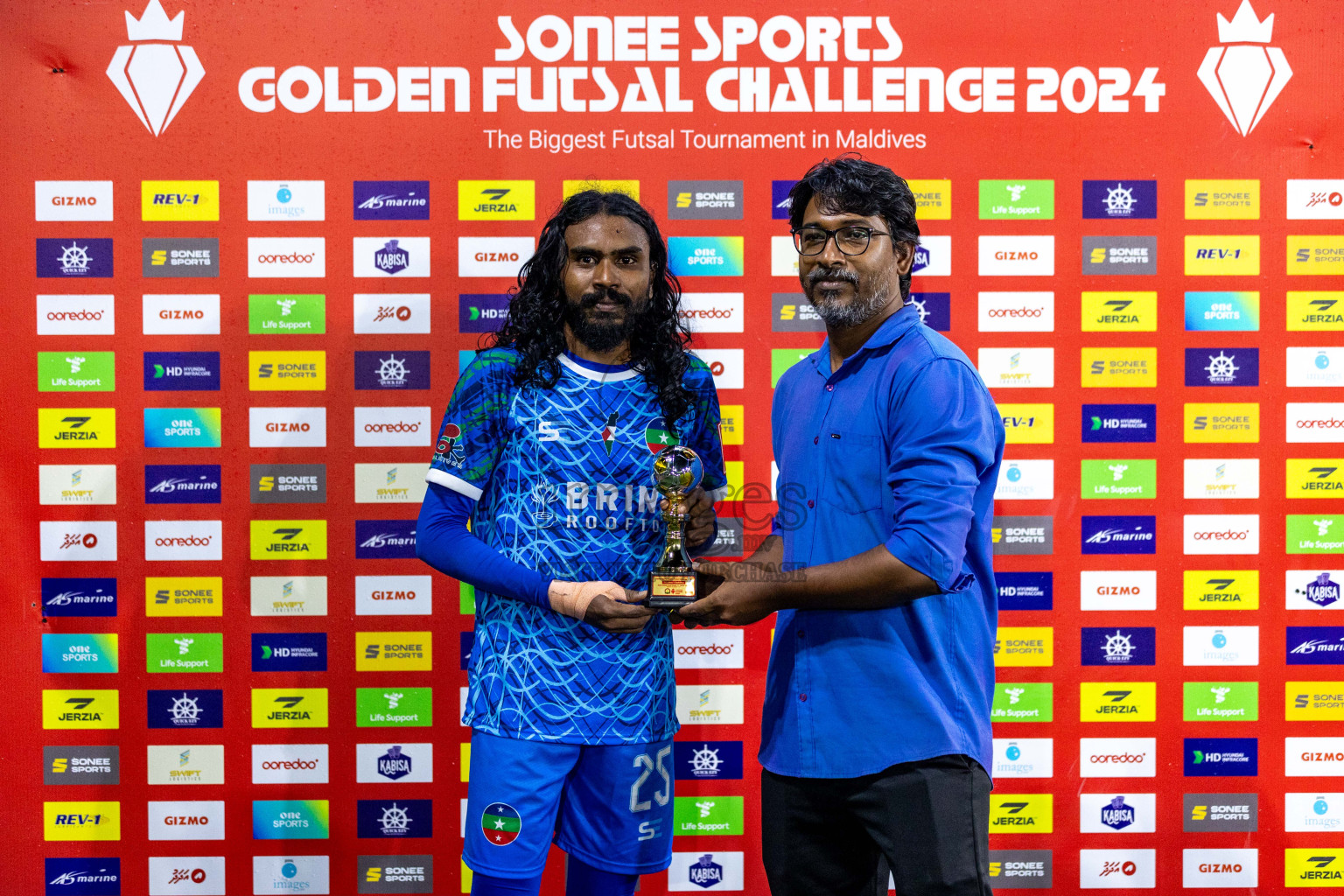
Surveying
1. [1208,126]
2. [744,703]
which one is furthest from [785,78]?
[744,703]

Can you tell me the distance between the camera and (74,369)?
295 cm

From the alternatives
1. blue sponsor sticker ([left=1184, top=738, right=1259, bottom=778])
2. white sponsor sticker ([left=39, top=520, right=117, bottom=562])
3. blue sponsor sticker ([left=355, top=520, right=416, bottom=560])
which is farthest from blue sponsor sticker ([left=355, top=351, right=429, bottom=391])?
blue sponsor sticker ([left=1184, top=738, right=1259, bottom=778])

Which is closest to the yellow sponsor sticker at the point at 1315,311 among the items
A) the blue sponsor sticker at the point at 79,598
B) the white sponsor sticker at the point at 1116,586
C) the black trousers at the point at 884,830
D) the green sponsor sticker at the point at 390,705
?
the white sponsor sticker at the point at 1116,586

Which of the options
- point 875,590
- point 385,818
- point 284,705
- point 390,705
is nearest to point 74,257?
point 284,705

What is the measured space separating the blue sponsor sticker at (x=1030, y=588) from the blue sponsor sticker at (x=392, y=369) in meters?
2.11

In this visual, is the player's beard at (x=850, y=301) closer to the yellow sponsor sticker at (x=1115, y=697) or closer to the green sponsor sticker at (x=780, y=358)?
the green sponsor sticker at (x=780, y=358)

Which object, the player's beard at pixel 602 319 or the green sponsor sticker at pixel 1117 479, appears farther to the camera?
the green sponsor sticker at pixel 1117 479

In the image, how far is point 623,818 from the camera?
2039 mm

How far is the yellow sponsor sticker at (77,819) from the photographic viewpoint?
2.98 metres

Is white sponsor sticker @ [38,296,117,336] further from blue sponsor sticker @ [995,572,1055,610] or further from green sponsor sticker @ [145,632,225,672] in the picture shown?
blue sponsor sticker @ [995,572,1055,610]

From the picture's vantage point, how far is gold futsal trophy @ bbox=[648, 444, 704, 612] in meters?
1.92

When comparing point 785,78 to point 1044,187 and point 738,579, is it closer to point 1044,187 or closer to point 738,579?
point 1044,187

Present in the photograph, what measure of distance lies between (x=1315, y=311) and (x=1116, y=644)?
1.34 metres

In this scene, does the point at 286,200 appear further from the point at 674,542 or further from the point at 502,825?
the point at 502,825
